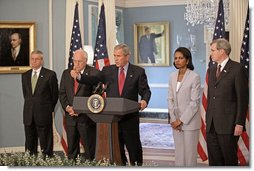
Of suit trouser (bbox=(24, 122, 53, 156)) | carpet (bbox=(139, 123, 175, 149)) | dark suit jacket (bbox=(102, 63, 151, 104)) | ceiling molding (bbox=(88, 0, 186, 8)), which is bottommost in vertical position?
carpet (bbox=(139, 123, 175, 149))

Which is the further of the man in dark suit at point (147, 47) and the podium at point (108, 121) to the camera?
the man in dark suit at point (147, 47)

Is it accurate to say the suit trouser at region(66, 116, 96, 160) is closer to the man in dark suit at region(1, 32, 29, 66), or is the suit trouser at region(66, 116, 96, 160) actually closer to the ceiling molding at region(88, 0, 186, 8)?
the man in dark suit at region(1, 32, 29, 66)

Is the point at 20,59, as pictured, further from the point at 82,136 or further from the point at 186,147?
the point at 186,147

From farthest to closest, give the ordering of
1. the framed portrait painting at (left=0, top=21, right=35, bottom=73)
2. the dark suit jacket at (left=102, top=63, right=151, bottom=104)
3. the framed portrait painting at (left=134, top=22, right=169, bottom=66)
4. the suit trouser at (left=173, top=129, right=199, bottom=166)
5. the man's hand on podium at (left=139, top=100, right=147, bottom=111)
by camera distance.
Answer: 1. the framed portrait painting at (left=134, top=22, right=169, bottom=66)
2. the framed portrait painting at (left=0, top=21, right=35, bottom=73)
3. the dark suit jacket at (left=102, top=63, right=151, bottom=104)
4. the suit trouser at (left=173, top=129, right=199, bottom=166)
5. the man's hand on podium at (left=139, top=100, right=147, bottom=111)

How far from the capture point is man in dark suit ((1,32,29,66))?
17.8ft

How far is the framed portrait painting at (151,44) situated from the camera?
959cm

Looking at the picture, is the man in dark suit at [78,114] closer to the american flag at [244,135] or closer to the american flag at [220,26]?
the american flag at [244,135]

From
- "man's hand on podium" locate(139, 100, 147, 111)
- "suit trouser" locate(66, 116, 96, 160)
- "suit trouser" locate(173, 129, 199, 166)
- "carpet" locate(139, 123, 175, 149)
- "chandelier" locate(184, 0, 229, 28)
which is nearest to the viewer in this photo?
"man's hand on podium" locate(139, 100, 147, 111)

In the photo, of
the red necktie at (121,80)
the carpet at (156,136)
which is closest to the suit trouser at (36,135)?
the red necktie at (121,80)

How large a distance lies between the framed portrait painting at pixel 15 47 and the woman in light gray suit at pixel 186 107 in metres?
2.32

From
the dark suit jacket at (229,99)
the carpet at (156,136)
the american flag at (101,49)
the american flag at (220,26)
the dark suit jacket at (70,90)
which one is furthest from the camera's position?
the carpet at (156,136)

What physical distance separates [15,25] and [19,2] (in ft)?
1.00

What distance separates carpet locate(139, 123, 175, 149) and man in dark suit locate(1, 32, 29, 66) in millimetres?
1930

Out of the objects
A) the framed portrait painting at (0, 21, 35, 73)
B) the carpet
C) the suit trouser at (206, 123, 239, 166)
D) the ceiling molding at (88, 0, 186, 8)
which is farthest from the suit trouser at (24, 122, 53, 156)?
the ceiling molding at (88, 0, 186, 8)
